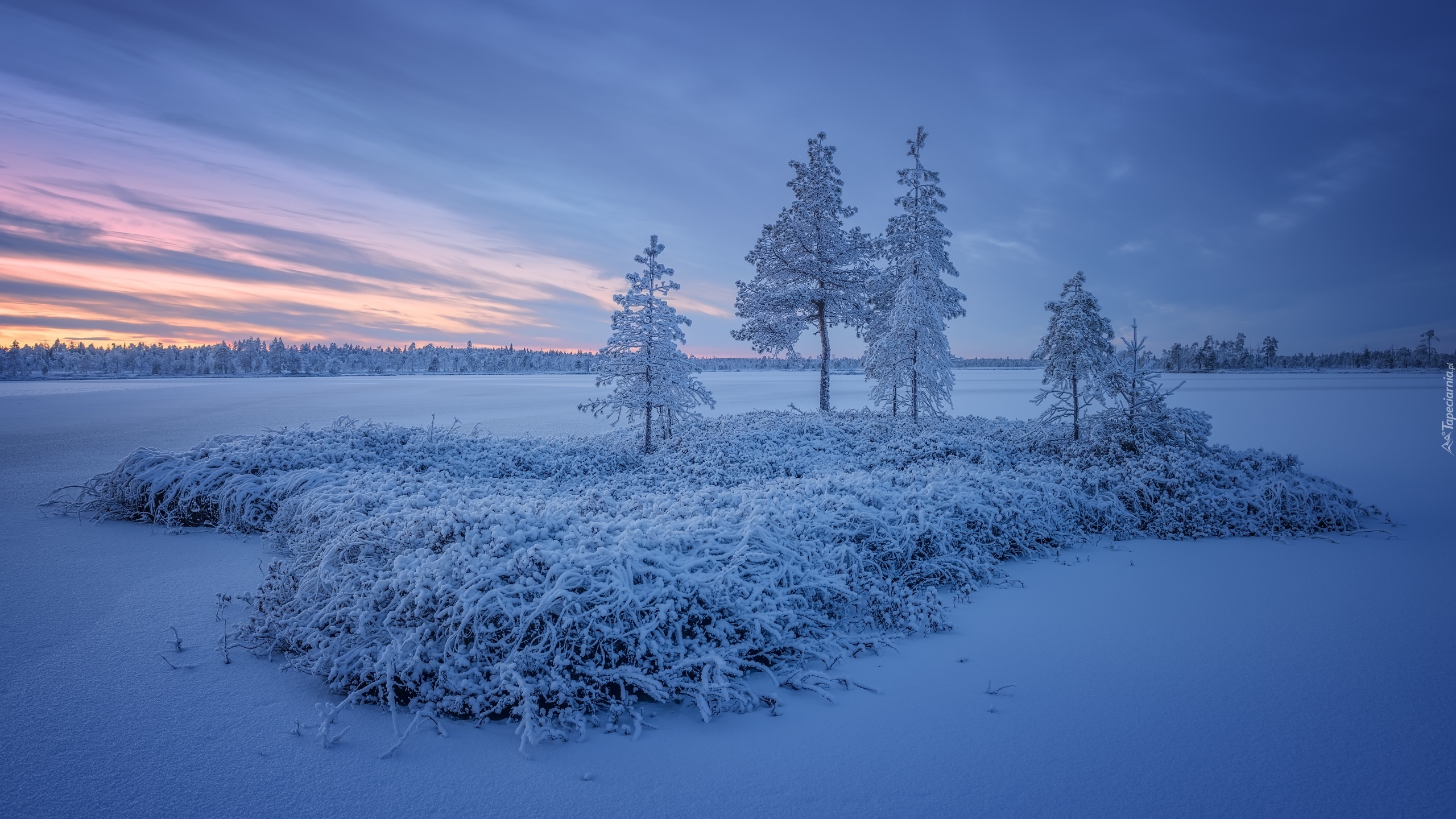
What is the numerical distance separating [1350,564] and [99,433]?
102 ft

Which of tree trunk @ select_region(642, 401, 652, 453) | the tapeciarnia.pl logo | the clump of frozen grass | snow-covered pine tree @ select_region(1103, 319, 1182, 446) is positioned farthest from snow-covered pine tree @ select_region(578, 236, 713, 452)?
the tapeciarnia.pl logo

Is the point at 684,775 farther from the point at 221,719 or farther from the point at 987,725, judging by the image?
the point at 221,719

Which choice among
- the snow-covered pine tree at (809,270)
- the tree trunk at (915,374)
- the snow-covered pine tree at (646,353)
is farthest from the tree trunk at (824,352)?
the snow-covered pine tree at (646,353)

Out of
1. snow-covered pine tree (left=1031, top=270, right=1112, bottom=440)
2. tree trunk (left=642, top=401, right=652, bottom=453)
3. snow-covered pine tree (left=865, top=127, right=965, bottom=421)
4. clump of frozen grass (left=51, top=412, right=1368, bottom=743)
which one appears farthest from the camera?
snow-covered pine tree (left=865, top=127, right=965, bottom=421)

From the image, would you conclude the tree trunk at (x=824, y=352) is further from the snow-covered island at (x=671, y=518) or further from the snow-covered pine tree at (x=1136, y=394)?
the snow-covered pine tree at (x=1136, y=394)

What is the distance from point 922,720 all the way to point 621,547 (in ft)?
9.75

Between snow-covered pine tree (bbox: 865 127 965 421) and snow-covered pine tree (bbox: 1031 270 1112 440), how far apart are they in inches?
175

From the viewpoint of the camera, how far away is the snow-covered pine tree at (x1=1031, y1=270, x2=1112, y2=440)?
15750mm

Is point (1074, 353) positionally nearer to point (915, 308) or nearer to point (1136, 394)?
point (1136, 394)

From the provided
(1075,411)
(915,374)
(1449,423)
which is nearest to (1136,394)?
(1075,411)

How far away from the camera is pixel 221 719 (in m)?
4.11

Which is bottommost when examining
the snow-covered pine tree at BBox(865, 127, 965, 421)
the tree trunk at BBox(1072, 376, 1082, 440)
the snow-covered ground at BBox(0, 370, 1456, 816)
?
the snow-covered ground at BBox(0, 370, 1456, 816)

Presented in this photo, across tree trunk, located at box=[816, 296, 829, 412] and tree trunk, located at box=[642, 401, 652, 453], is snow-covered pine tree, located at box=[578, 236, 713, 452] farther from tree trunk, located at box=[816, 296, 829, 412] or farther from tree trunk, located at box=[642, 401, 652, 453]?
tree trunk, located at box=[816, 296, 829, 412]

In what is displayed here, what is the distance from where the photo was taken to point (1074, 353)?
1594 cm
